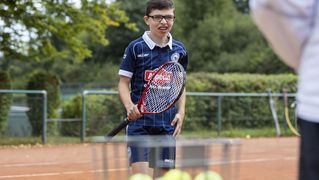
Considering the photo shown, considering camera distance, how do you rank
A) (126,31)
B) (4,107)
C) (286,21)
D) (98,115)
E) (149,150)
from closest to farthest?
(286,21)
(149,150)
(4,107)
(98,115)
(126,31)

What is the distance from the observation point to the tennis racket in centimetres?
481

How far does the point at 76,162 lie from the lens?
12.2 metres

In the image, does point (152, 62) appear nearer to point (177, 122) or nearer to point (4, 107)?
point (177, 122)

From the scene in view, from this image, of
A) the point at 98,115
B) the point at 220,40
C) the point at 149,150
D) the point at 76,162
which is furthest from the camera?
the point at 220,40

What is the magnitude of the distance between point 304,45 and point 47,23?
17.9 meters

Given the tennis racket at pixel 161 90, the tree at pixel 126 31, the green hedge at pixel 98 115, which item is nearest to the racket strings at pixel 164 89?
the tennis racket at pixel 161 90

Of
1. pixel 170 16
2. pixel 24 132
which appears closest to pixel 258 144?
pixel 24 132

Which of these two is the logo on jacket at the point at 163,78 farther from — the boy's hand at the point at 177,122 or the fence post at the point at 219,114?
the fence post at the point at 219,114

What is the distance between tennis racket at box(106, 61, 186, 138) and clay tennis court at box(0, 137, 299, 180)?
9.54 feet

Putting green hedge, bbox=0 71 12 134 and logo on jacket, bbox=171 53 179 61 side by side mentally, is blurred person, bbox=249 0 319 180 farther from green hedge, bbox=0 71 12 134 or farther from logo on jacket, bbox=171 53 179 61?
green hedge, bbox=0 71 12 134

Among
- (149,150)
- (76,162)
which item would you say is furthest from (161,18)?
(76,162)

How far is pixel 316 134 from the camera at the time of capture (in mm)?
2174

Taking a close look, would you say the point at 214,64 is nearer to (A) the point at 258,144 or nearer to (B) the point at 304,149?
(A) the point at 258,144

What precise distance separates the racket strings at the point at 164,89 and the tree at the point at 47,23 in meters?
14.8
